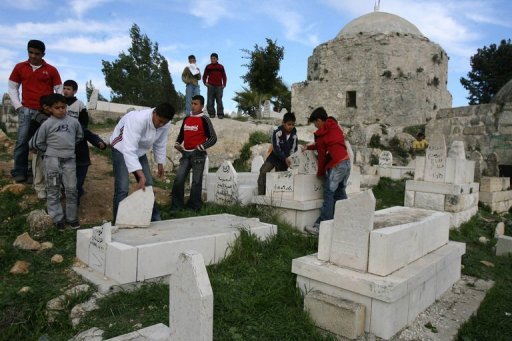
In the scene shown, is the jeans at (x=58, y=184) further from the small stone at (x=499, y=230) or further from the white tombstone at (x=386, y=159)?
the white tombstone at (x=386, y=159)

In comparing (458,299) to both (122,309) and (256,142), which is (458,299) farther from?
(256,142)

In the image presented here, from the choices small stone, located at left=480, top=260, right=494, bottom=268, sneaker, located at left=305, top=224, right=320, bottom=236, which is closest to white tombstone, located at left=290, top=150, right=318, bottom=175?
sneaker, located at left=305, top=224, right=320, bottom=236

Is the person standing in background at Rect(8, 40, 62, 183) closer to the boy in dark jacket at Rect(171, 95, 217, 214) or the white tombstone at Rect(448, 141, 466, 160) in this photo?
the boy in dark jacket at Rect(171, 95, 217, 214)

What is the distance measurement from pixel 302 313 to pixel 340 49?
19322mm

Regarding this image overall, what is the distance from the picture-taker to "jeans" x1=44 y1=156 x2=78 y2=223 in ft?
14.6

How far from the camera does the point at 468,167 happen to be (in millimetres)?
7539

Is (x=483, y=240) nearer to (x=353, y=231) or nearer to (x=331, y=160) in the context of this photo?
(x=331, y=160)

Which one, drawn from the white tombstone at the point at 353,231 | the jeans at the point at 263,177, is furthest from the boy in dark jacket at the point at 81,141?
the white tombstone at the point at 353,231

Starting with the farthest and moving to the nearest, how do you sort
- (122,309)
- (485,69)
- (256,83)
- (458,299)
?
(485,69)
(256,83)
(458,299)
(122,309)

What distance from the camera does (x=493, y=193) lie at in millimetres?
8938

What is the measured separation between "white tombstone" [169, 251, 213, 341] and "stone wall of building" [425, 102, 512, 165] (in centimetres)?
1356

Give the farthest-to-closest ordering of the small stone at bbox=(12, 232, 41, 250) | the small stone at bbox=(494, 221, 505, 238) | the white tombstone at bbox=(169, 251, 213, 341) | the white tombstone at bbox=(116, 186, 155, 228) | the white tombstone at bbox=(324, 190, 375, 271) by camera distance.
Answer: the small stone at bbox=(494, 221, 505, 238), the white tombstone at bbox=(116, 186, 155, 228), the small stone at bbox=(12, 232, 41, 250), the white tombstone at bbox=(324, 190, 375, 271), the white tombstone at bbox=(169, 251, 213, 341)

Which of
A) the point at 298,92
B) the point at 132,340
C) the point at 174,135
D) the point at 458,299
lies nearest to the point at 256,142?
the point at 174,135

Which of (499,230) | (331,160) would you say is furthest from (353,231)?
(499,230)
